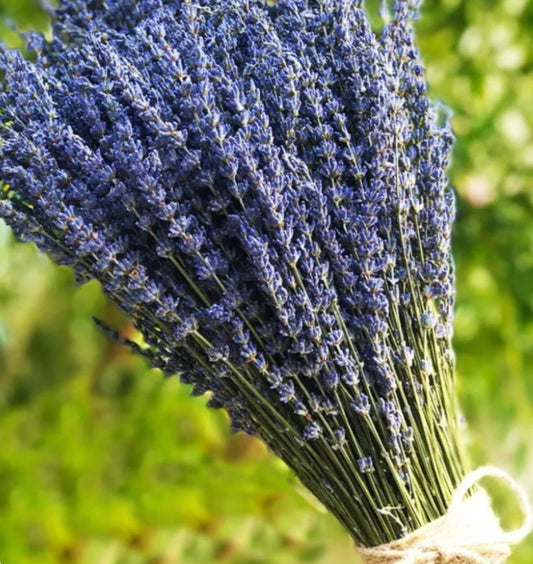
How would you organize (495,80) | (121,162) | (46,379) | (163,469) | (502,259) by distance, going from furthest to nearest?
(46,379), (163,469), (495,80), (502,259), (121,162)

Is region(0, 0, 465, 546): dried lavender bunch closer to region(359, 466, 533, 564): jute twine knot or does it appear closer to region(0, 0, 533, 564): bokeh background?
region(359, 466, 533, 564): jute twine knot

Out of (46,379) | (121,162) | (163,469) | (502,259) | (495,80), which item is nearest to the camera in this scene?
(121,162)

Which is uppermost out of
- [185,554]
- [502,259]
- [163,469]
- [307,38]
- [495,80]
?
[495,80]

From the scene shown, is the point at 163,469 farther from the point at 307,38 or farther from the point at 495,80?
the point at 307,38

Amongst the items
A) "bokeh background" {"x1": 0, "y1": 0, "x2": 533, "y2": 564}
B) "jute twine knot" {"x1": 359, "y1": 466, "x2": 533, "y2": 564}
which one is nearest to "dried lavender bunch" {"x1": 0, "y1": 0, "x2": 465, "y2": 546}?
"jute twine knot" {"x1": 359, "y1": 466, "x2": 533, "y2": 564}

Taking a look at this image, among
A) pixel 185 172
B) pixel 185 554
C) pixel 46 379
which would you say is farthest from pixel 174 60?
pixel 46 379

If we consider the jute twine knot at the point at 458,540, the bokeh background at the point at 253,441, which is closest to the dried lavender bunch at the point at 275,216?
the jute twine knot at the point at 458,540
